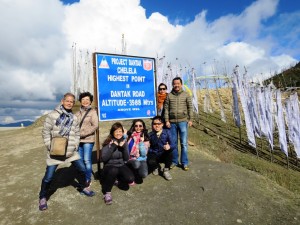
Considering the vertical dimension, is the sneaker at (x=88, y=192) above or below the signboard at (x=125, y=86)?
below

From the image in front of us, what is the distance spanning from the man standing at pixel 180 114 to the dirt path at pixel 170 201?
2.19 feet

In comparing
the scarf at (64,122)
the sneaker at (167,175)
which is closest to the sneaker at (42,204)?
the scarf at (64,122)

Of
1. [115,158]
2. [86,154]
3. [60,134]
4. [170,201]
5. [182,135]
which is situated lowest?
[170,201]

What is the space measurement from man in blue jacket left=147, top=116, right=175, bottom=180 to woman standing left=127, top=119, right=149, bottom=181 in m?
0.18

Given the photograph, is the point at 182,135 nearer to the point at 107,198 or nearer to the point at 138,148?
the point at 138,148

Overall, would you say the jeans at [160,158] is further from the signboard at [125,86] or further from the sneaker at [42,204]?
the sneaker at [42,204]

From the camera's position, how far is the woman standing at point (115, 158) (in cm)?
554

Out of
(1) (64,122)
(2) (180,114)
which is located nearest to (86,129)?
(1) (64,122)

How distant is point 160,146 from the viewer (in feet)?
21.0

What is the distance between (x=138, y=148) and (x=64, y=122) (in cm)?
191

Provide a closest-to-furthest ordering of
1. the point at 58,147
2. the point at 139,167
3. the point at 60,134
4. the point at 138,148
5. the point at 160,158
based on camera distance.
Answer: the point at 58,147 < the point at 60,134 < the point at 139,167 < the point at 138,148 < the point at 160,158

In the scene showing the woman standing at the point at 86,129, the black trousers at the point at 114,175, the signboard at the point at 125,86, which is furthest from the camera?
the signboard at the point at 125,86

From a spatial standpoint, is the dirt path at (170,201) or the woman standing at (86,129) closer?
the dirt path at (170,201)

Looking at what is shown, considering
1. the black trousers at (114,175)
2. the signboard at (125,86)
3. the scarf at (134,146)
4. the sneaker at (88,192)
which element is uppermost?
the signboard at (125,86)
